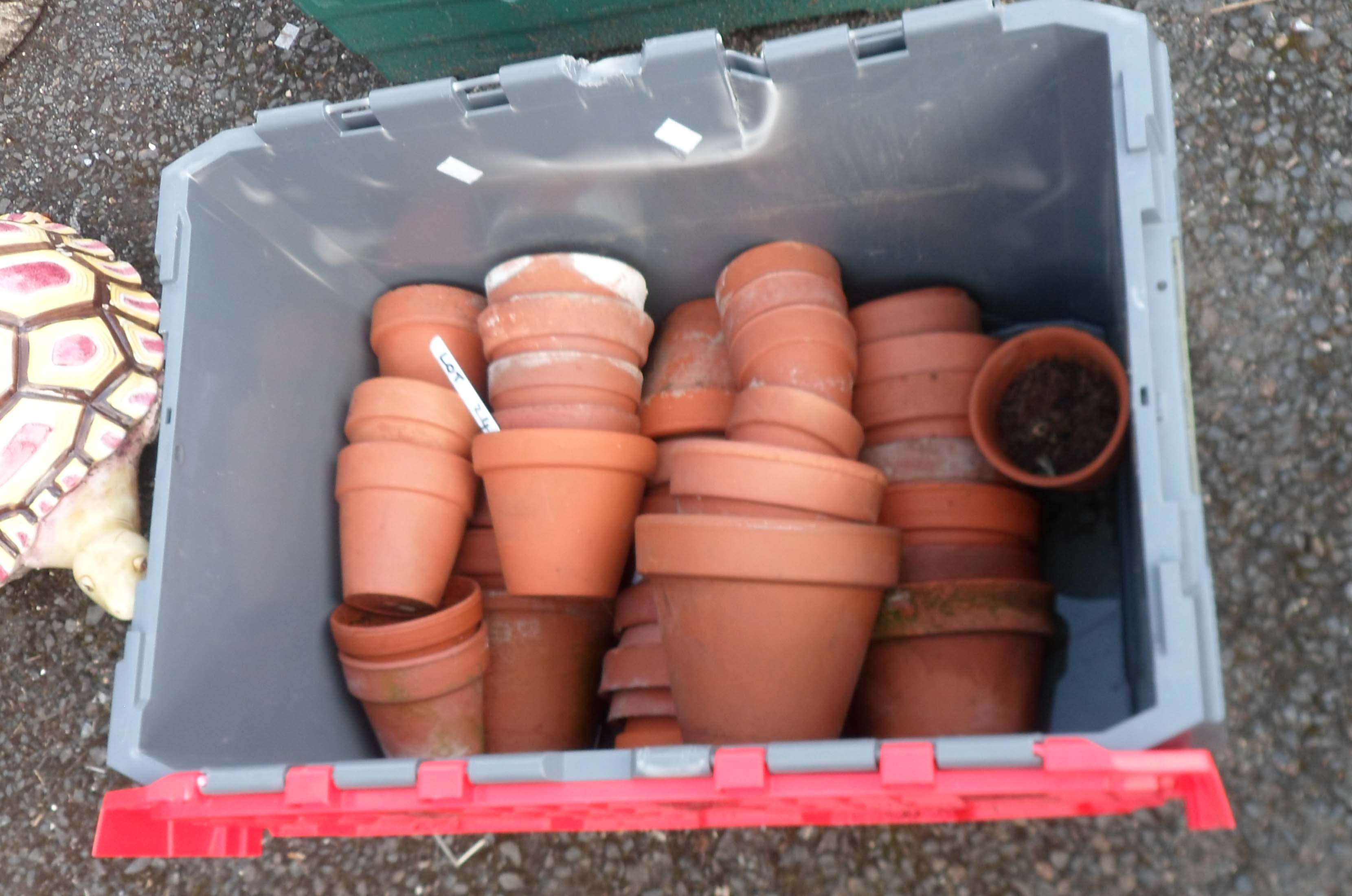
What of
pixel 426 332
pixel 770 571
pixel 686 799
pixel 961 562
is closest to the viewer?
pixel 686 799

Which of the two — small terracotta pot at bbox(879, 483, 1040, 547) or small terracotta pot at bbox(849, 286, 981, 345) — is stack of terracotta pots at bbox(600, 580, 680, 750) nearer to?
small terracotta pot at bbox(879, 483, 1040, 547)

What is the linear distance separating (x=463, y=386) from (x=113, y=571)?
22.7 inches

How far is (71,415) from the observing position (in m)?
1.36

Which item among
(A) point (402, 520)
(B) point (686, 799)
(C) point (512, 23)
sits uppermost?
(C) point (512, 23)

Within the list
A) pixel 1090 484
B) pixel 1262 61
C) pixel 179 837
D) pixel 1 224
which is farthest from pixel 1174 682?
pixel 1 224

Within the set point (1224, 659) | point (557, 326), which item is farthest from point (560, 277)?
point (1224, 659)

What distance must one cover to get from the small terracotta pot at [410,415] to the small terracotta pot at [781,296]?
329mm

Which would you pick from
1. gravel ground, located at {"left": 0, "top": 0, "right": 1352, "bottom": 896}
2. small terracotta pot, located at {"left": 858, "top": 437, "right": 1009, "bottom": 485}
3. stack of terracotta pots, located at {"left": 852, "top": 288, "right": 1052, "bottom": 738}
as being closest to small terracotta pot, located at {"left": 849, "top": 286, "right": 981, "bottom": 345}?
stack of terracotta pots, located at {"left": 852, "top": 288, "right": 1052, "bottom": 738}

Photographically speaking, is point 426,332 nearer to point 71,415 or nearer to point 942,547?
point 71,415

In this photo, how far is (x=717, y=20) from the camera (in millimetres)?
1478

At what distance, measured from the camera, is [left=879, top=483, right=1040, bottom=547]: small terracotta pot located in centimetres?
105

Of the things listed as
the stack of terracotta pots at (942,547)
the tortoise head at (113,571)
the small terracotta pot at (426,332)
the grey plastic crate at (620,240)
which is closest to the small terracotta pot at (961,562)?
the stack of terracotta pots at (942,547)

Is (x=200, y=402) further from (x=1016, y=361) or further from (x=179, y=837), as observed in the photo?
(x=1016, y=361)

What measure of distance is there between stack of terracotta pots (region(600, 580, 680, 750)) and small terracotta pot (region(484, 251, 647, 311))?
1.12 ft
